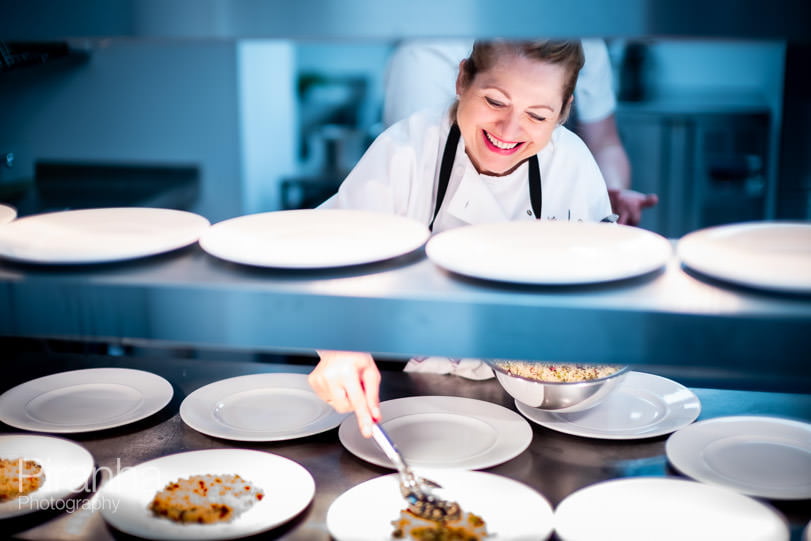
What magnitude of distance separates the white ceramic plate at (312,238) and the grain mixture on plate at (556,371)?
14.0 inches

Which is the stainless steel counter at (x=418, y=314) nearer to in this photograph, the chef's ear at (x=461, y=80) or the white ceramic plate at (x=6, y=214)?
the white ceramic plate at (x=6, y=214)

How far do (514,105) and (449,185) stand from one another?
0.25 m

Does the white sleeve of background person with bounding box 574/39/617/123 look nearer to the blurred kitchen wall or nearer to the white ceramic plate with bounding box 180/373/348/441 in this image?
the blurred kitchen wall

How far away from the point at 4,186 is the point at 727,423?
4.48ft

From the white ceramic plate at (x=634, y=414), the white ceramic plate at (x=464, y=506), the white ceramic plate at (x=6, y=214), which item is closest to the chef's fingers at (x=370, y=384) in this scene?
the white ceramic plate at (x=464, y=506)

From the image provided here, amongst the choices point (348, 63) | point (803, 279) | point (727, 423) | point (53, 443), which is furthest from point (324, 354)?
point (348, 63)

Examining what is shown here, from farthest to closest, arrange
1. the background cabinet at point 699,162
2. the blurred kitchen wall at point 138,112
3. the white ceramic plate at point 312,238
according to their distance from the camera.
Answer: the background cabinet at point 699,162, the blurred kitchen wall at point 138,112, the white ceramic plate at point 312,238

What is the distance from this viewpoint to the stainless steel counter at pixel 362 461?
1090 millimetres

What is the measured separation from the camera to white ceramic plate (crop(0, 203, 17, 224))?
110 centimetres

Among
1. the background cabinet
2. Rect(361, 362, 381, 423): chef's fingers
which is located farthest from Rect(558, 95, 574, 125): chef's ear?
the background cabinet

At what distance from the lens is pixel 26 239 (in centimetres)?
98

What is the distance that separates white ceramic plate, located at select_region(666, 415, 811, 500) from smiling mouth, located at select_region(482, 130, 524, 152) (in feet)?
1.83

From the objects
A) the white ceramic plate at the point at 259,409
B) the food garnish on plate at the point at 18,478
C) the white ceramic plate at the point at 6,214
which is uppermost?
the white ceramic plate at the point at 6,214

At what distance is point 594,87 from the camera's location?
1.50 meters
